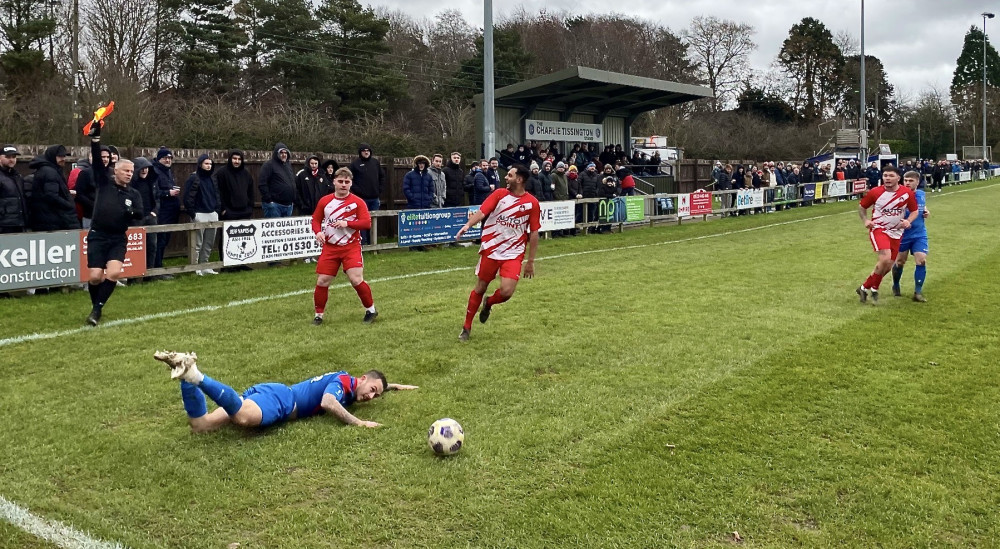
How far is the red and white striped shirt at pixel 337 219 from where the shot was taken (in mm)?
9094

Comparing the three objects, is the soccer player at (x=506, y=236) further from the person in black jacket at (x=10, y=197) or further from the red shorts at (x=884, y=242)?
the person in black jacket at (x=10, y=197)

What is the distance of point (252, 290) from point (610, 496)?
839 centimetres

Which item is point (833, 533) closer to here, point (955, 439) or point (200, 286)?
point (955, 439)

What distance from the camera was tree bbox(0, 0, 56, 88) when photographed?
2712 cm

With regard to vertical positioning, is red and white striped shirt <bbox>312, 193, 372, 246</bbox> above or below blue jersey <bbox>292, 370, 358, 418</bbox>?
above

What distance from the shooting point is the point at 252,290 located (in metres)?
11.5

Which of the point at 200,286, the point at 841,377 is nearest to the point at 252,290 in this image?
the point at 200,286

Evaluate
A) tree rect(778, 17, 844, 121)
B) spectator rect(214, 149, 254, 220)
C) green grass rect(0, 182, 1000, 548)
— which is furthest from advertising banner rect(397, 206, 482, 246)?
tree rect(778, 17, 844, 121)

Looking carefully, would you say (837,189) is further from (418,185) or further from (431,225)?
(418,185)

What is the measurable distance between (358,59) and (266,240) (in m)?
30.0

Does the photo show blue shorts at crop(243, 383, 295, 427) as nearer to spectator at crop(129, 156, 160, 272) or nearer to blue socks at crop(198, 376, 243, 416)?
blue socks at crop(198, 376, 243, 416)

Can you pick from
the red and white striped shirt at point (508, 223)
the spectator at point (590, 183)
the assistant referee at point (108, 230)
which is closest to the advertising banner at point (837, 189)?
the spectator at point (590, 183)

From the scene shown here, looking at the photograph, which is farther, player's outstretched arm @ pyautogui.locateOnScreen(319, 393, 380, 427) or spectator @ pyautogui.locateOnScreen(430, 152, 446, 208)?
spectator @ pyautogui.locateOnScreen(430, 152, 446, 208)

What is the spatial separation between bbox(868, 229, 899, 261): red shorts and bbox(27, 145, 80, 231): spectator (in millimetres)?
11722
